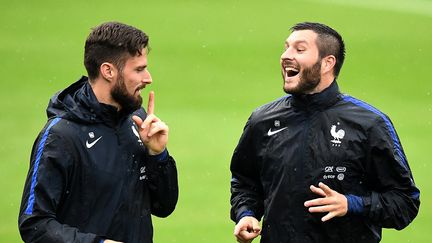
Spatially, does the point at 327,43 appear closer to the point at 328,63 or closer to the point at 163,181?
the point at 328,63

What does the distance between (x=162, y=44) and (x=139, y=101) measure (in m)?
5.53

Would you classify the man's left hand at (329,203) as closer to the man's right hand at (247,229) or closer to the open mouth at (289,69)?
the man's right hand at (247,229)

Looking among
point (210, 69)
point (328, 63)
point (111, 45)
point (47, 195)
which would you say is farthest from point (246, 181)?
point (210, 69)

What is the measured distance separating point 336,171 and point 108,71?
121 centimetres

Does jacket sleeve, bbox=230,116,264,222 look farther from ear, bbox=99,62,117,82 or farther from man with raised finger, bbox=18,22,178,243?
ear, bbox=99,62,117,82

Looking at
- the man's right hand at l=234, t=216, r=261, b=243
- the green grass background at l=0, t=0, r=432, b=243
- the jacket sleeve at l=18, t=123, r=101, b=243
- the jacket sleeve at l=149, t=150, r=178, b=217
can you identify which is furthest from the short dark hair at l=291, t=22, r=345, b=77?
the green grass background at l=0, t=0, r=432, b=243

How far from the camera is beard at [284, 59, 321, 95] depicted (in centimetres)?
496

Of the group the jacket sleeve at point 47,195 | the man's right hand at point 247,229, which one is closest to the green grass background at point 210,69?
the man's right hand at point 247,229

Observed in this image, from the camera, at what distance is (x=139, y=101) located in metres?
4.69

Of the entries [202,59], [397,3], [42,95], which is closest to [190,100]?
[202,59]

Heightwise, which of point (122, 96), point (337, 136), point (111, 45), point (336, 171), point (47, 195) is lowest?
point (336, 171)

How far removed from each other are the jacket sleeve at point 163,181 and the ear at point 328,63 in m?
0.93

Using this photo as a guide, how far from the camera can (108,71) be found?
15.3 ft

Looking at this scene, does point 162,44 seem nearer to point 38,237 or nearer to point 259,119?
point 259,119
